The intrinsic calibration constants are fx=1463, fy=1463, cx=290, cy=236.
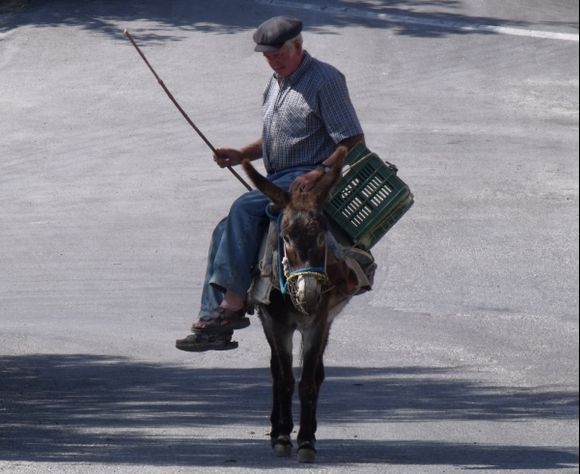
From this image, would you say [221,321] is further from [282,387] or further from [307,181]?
[307,181]

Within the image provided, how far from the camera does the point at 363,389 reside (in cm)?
1300

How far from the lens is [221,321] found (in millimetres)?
9633

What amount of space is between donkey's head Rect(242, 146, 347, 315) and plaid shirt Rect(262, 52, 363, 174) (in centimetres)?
38

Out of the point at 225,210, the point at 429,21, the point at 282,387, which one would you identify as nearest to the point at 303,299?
the point at 282,387

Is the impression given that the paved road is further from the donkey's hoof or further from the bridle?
the bridle

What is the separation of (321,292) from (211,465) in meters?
1.25

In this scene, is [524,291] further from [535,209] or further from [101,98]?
[101,98]

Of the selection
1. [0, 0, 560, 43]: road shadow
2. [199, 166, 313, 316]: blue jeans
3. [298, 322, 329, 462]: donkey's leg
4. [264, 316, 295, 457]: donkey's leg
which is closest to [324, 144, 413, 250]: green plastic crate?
[199, 166, 313, 316]: blue jeans

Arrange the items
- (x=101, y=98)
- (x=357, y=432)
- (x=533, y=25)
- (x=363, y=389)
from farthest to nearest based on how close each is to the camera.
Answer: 1. (x=533, y=25)
2. (x=101, y=98)
3. (x=363, y=389)
4. (x=357, y=432)

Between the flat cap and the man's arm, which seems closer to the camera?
the flat cap

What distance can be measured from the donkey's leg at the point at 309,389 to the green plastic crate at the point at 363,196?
25.7 inches

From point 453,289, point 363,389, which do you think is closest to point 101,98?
point 453,289

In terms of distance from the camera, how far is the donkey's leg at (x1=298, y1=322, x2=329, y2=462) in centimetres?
931

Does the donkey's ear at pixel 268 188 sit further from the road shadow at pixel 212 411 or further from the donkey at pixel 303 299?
the road shadow at pixel 212 411
